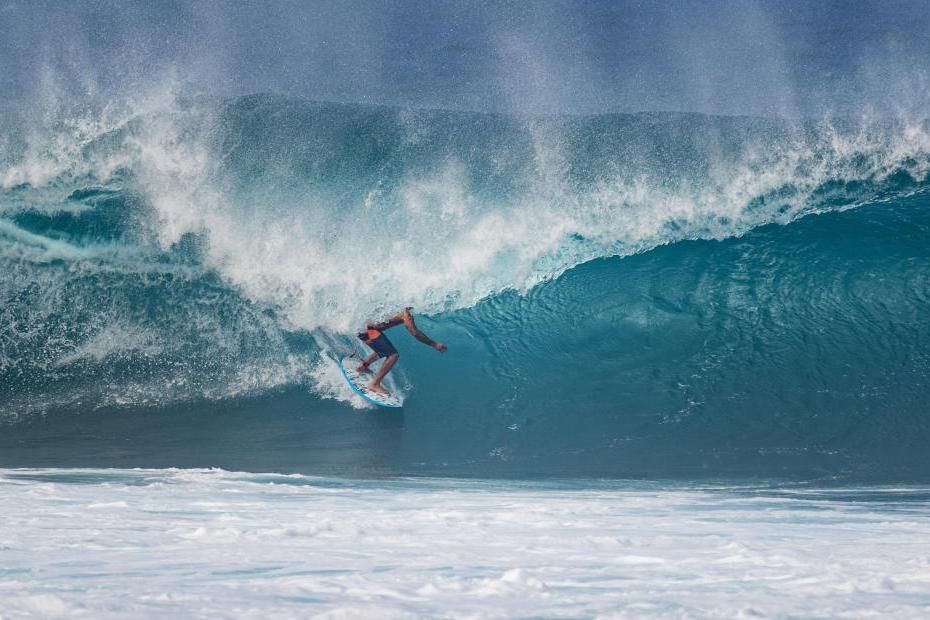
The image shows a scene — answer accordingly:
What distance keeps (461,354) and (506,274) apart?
1443mm

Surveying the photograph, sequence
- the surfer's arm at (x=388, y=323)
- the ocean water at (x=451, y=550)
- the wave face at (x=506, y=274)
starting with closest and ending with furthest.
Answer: the ocean water at (x=451, y=550) → the wave face at (x=506, y=274) → the surfer's arm at (x=388, y=323)

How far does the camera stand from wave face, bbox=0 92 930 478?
7.30 meters

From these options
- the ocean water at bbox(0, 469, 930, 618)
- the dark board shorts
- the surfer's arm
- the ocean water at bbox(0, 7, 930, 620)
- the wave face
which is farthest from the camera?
the dark board shorts

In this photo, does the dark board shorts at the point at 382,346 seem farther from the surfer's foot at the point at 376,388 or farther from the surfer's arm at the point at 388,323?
the surfer's foot at the point at 376,388

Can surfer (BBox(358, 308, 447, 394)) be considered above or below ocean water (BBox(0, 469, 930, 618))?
above

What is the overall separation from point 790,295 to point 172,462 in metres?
6.60

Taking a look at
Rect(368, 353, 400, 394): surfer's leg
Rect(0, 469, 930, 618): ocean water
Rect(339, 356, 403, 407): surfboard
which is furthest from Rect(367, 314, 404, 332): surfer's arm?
Rect(0, 469, 930, 618): ocean water

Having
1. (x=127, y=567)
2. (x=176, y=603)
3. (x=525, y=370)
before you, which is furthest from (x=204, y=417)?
(x=176, y=603)

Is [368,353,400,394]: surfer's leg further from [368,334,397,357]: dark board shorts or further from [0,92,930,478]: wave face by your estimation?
[0,92,930,478]: wave face

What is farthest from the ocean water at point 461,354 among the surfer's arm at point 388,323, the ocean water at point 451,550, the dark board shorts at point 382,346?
the surfer's arm at point 388,323

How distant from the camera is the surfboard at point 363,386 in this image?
7824mm

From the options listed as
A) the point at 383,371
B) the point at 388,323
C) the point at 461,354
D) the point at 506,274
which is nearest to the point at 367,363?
the point at 383,371

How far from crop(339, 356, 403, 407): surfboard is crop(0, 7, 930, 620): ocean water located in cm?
15

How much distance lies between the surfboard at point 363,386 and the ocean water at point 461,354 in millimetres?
152
